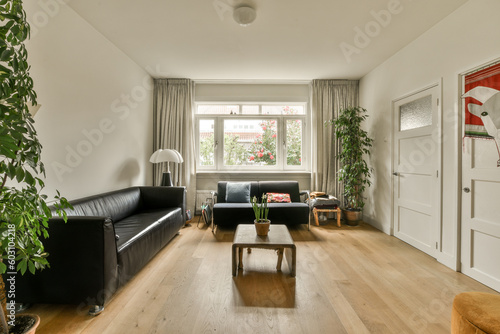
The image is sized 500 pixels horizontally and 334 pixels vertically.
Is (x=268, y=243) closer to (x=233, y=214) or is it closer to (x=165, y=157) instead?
(x=233, y=214)

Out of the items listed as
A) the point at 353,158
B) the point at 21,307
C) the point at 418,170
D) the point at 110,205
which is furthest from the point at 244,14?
the point at 21,307

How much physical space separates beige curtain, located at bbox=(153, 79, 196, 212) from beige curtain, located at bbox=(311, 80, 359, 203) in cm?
240

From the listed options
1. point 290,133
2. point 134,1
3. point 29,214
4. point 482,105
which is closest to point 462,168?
point 482,105

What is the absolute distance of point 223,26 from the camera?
2848 millimetres

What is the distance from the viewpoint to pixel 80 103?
271 cm

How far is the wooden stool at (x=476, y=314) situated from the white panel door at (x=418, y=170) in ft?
6.03

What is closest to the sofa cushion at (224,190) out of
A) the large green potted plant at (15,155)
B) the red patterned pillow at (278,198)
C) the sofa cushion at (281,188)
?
the sofa cushion at (281,188)

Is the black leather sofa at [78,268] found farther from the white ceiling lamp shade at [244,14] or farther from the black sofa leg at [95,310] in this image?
the white ceiling lamp shade at [244,14]

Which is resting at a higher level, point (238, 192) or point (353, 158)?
point (353, 158)

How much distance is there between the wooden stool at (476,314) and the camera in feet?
3.40

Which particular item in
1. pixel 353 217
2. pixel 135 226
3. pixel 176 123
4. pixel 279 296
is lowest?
pixel 279 296

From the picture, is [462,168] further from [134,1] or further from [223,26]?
[134,1]

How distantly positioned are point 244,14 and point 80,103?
206 centimetres

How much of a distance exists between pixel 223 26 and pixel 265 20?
51 cm
